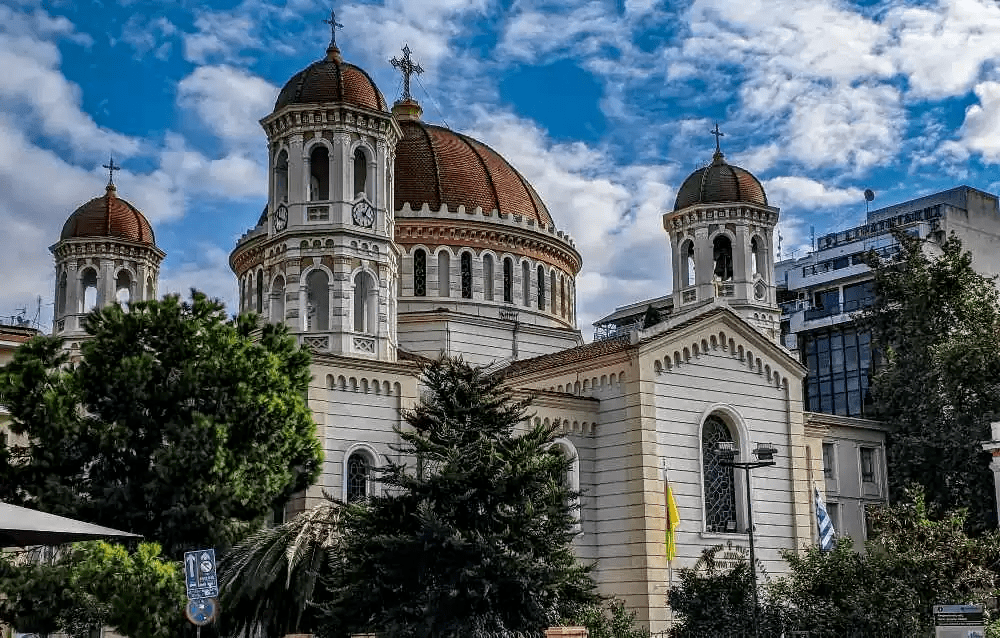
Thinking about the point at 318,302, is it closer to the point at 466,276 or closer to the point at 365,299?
the point at 365,299

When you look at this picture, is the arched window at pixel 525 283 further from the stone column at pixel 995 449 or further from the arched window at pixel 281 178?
the stone column at pixel 995 449

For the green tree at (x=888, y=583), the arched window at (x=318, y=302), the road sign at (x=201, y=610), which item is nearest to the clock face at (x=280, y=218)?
the arched window at (x=318, y=302)

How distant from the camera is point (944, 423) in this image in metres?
46.6

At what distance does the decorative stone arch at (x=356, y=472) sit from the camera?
1364 inches

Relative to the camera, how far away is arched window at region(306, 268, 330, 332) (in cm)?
3788

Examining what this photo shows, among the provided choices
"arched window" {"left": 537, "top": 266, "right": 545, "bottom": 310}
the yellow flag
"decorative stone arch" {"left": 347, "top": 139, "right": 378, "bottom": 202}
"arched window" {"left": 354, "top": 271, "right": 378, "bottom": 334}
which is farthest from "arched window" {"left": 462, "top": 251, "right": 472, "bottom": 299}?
the yellow flag

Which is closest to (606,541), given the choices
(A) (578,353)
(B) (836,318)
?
(A) (578,353)

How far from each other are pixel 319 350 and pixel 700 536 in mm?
12891

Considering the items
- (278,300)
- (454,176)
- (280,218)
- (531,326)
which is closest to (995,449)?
(531,326)

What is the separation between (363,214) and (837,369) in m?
46.9

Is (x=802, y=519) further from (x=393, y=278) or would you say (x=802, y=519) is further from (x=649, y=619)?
(x=393, y=278)

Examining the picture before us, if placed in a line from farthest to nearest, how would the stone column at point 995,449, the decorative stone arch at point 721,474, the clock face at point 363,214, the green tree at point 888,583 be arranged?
the stone column at point 995,449
the decorative stone arch at point 721,474
the clock face at point 363,214
the green tree at point 888,583

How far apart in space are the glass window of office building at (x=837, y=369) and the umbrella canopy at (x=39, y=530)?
59.9 metres

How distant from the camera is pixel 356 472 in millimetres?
35312
